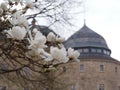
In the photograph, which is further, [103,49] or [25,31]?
[103,49]

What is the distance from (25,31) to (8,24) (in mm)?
534

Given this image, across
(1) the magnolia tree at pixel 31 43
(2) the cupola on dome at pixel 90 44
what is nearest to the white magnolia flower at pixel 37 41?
(1) the magnolia tree at pixel 31 43

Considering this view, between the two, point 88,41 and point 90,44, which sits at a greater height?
point 88,41

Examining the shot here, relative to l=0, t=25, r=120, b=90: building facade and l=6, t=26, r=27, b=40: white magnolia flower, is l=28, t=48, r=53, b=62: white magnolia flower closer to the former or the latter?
l=6, t=26, r=27, b=40: white magnolia flower

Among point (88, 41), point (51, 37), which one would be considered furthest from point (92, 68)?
point (51, 37)

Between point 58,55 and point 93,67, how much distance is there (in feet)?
141

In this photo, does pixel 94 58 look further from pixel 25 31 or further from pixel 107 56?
pixel 25 31

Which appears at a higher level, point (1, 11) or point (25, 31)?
point (1, 11)

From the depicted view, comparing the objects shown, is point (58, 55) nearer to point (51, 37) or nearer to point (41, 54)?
point (41, 54)

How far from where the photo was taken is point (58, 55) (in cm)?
273

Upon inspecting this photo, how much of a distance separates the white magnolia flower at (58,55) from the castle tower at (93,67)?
42092 millimetres

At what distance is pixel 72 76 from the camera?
45312 mm

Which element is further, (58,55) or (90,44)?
(90,44)

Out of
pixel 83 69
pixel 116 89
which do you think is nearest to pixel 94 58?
pixel 83 69
